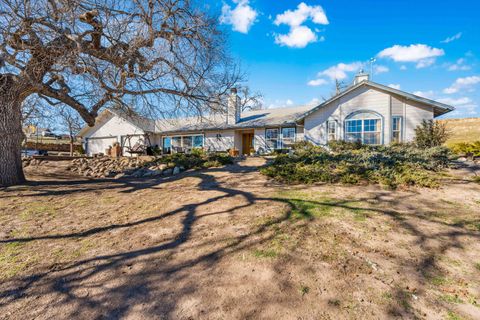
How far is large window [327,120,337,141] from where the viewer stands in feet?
45.0

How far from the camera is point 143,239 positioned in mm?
3508

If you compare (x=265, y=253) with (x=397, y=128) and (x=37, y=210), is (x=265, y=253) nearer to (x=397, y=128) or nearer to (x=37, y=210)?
(x=37, y=210)

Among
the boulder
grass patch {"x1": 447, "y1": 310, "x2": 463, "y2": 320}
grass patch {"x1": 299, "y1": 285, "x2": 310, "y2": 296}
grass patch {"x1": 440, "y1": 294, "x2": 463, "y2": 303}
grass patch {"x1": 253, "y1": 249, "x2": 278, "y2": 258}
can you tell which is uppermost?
the boulder

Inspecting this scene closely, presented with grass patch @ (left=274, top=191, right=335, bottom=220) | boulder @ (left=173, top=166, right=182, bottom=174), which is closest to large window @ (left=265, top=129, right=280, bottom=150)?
boulder @ (left=173, top=166, right=182, bottom=174)

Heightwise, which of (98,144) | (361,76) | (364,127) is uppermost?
(361,76)

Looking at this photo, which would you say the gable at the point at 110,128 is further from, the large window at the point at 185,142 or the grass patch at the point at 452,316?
the grass patch at the point at 452,316

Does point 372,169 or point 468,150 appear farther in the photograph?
point 468,150

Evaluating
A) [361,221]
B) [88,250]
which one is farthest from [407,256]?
[88,250]

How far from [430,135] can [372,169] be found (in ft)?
21.7

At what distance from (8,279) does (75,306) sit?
3.79 ft

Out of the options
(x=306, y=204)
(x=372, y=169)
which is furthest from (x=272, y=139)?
(x=306, y=204)

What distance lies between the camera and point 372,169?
253 inches

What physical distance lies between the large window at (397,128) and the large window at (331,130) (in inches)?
113

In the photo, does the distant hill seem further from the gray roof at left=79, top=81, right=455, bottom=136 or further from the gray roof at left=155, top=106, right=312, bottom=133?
the gray roof at left=155, top=106, right=312, bottom=133
